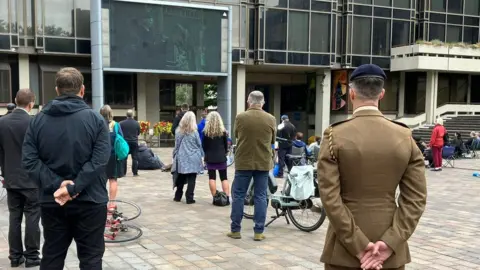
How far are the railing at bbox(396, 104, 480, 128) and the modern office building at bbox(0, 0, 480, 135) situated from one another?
0.27 feet

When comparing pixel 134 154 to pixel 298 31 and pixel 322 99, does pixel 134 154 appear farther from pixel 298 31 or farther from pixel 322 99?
pixel 322 99

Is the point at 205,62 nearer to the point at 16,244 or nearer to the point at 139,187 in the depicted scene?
the point at 139,187

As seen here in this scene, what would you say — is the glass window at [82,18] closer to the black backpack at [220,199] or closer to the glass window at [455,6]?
the black backpack at [220,199]

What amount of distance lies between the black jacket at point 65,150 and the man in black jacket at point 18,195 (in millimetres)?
1484

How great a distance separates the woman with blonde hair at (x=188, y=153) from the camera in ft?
26.6

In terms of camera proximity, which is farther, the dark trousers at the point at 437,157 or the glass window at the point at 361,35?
the glass window at the point at 361,35

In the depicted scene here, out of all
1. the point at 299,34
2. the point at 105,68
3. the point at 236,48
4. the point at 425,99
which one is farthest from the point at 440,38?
the point at 105,68

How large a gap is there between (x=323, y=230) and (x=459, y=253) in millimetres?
1787

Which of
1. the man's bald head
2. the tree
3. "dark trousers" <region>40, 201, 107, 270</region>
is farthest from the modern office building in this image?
"dark trousers" <region>40, 201, 107, 270</region>

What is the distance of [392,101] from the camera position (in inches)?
1219

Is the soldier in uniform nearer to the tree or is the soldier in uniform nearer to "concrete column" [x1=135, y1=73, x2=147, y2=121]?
"concrete column" [x1=135, y1=73, x2=147, y2=121]

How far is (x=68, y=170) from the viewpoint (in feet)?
10.8

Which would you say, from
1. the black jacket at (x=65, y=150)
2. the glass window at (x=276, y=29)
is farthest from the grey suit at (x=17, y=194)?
the glass window at (x=276, y=29)

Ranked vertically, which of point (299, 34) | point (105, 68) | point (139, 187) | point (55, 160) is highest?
point (299, 34)
